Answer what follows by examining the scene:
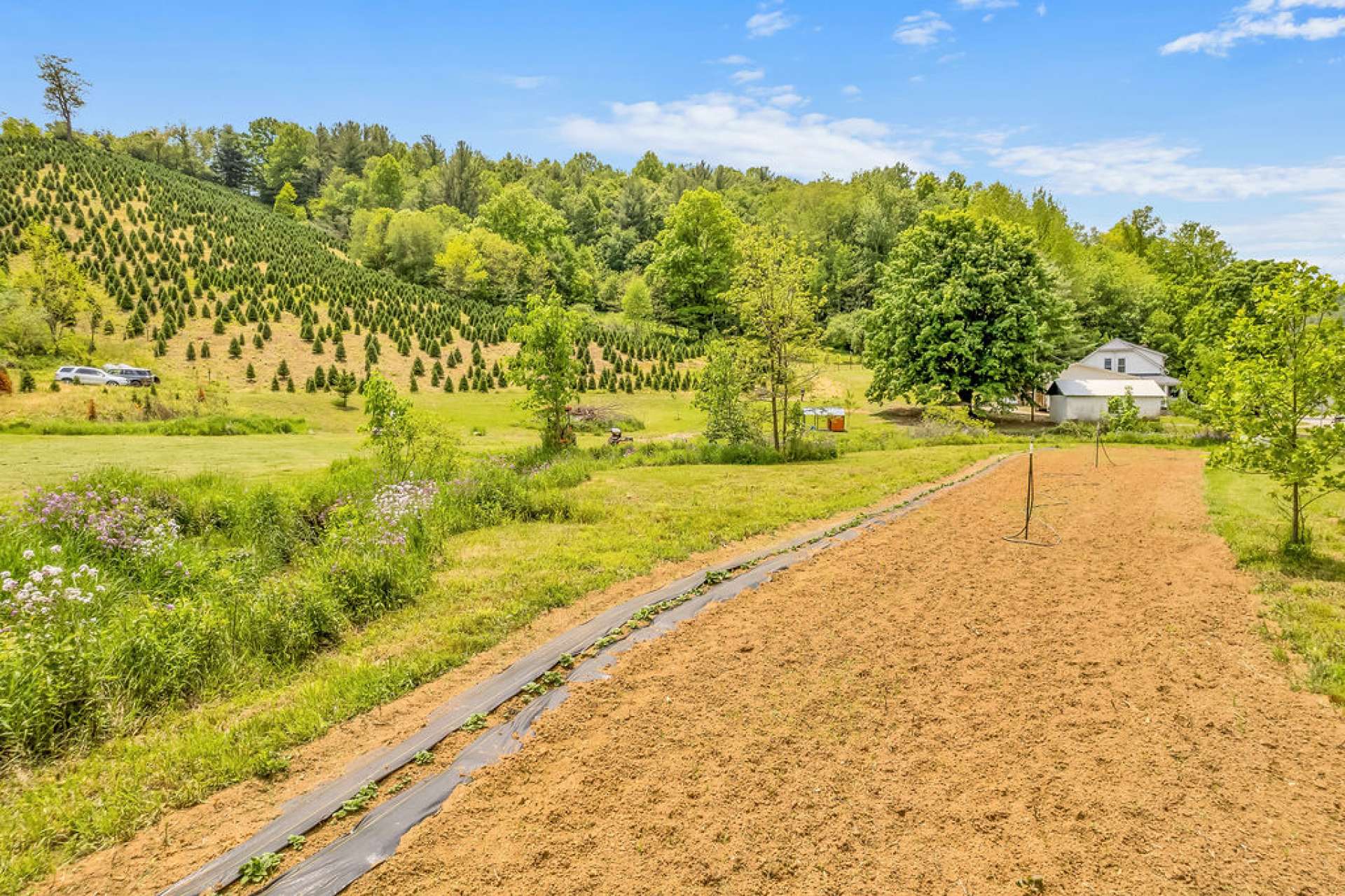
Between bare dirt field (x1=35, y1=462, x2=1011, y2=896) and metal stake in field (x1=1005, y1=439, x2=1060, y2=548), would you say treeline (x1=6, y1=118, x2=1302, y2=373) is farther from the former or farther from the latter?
bare dirt field (x1=35, y1=462, x2=1011, y2=896)

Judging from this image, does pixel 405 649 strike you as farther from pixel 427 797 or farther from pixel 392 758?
pixel 427 797

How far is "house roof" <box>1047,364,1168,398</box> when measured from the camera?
128 feet

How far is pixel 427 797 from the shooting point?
4227 mm

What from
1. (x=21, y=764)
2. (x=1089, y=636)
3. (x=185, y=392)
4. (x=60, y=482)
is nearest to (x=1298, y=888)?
(x=1089, y=636)

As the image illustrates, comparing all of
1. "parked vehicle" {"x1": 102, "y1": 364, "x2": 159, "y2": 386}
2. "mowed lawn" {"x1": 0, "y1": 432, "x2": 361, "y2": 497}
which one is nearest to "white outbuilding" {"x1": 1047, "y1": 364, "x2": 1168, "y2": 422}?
"mowed lawn" {"x1": 0, "y1": 432, "x2": 361, "y2": 497}

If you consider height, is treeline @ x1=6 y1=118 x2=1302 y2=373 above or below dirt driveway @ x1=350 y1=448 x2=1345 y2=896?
above

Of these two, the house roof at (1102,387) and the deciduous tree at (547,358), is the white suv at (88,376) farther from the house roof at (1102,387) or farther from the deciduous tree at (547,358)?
the house roof at (1102,387)

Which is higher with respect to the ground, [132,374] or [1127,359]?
[1127,359]

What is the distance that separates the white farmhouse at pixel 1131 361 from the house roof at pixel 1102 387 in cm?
549

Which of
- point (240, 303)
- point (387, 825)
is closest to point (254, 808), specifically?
point (387, 825)

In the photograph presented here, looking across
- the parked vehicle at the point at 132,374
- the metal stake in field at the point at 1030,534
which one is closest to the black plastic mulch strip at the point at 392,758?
the metal stake in field at the point at 1030,534

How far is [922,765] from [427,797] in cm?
344

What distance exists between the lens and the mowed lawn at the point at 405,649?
4.09 metres

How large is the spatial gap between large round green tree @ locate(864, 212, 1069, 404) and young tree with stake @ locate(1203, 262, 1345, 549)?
2296cm
